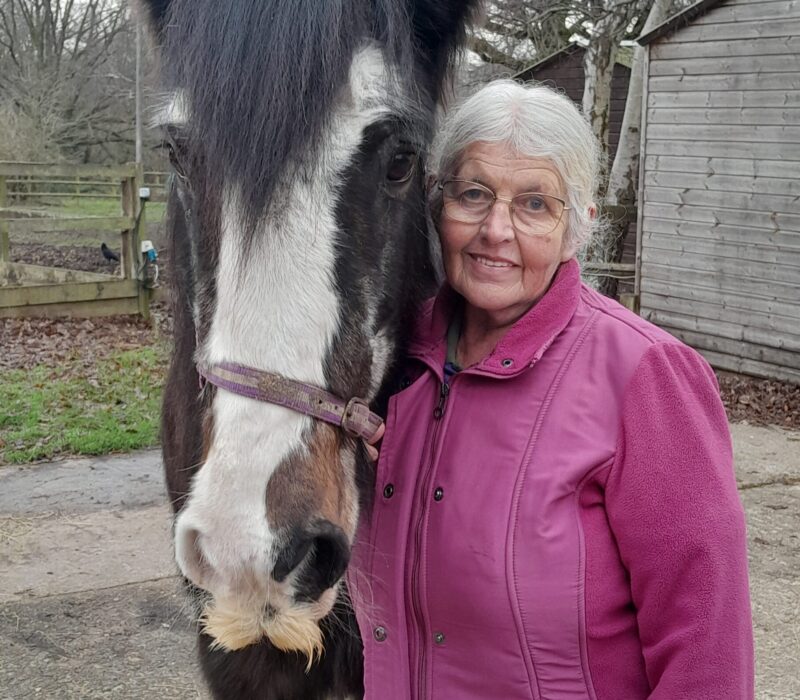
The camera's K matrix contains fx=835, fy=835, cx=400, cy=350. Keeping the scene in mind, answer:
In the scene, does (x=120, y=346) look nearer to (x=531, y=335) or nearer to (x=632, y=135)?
(x=632, y=135)

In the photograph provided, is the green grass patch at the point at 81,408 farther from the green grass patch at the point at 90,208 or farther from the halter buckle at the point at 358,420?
the green grass patch at the point at 90,208

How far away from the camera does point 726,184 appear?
8.22 m

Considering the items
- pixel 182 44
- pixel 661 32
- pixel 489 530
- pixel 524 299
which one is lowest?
pixel 489 530

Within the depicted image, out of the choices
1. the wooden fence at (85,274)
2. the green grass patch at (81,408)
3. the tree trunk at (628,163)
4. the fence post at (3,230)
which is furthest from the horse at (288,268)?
the fence post at (3,230)

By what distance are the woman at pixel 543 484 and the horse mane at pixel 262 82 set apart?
1.04 ft

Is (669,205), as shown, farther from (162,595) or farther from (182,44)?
(182,44)

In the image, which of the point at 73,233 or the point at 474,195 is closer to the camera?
the point at 474,195

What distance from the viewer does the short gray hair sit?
1618 millimetres

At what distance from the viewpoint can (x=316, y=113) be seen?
4.95ft

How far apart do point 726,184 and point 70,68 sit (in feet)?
79.0

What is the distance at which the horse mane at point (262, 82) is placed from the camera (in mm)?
1468

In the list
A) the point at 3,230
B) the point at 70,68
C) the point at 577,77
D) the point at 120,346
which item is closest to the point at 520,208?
the point at 120,346

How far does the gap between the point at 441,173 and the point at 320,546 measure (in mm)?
816

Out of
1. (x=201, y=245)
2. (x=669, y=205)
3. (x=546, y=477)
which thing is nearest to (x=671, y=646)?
(x=546, y=477)
